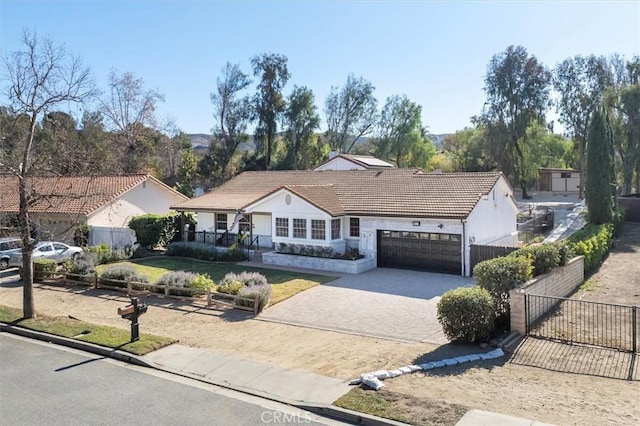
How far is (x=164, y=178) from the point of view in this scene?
199 feet

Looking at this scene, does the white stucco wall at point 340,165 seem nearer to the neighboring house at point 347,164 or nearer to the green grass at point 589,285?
the neighboring house at point 347,164

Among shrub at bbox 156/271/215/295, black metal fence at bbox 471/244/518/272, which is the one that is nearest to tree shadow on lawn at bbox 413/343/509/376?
shrub at bbox 156/271/215/295

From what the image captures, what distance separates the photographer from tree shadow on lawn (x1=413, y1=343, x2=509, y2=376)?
10.2m

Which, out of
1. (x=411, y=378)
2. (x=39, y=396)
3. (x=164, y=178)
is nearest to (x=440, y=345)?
(x=411, y=378)

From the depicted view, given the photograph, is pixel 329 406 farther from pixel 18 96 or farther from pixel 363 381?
pixel 18 96

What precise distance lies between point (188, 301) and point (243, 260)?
8.92m

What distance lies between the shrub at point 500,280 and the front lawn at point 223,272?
744cm

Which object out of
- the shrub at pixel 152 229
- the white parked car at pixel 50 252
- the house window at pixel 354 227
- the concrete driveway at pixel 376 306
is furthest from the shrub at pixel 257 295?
the shrub at pixel 152 229

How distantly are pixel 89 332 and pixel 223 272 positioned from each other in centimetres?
1002

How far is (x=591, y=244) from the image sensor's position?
72.5 feet

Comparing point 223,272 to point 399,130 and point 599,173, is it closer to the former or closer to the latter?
point 599,173

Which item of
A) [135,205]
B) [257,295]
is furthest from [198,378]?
[135,205]

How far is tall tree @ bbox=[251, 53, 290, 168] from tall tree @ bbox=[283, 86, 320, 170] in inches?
57.0

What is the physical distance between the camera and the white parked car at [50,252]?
24016mm
